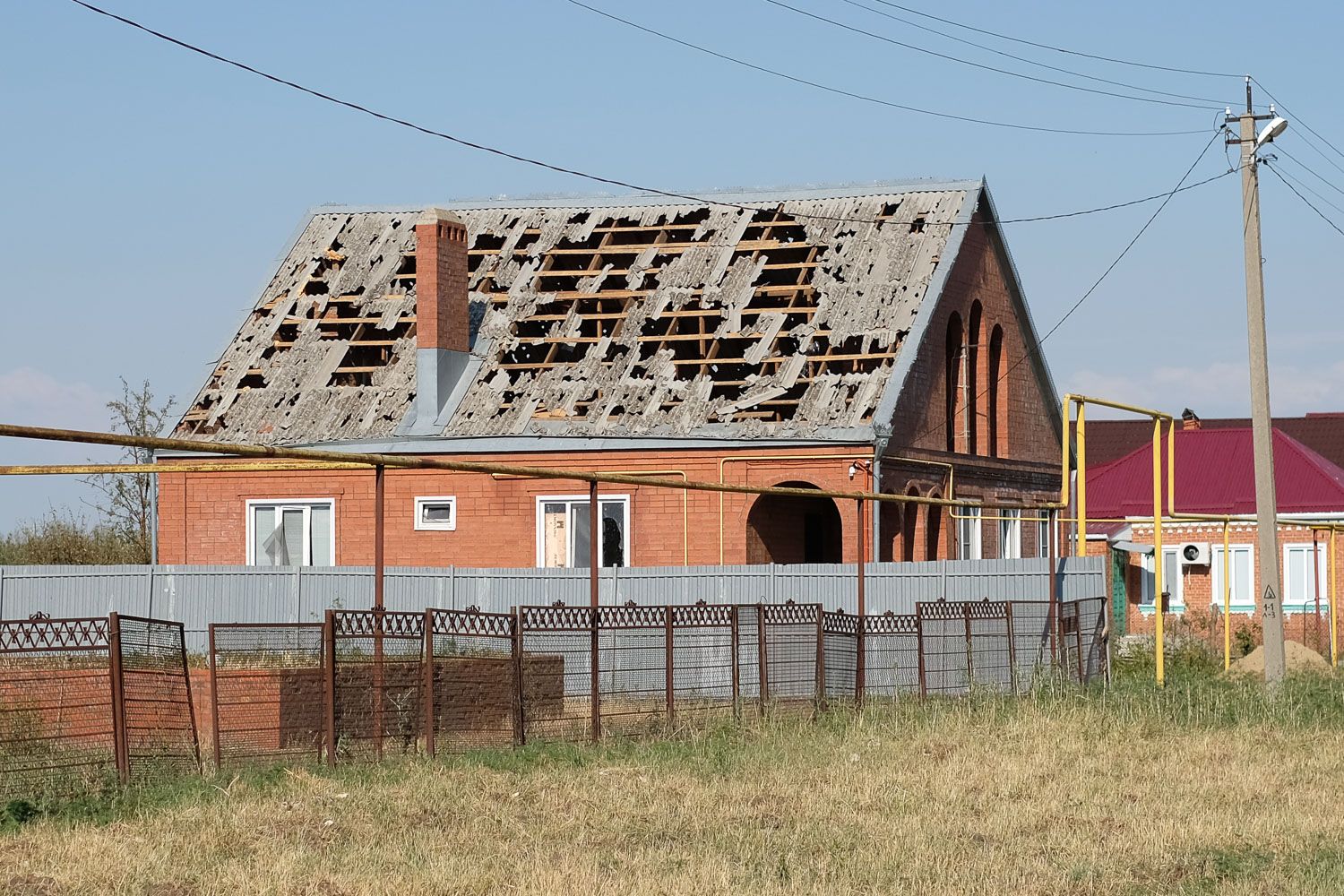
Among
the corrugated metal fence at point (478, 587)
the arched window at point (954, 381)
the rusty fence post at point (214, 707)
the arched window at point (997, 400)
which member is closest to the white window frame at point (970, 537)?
the arched window at point (954, 381)

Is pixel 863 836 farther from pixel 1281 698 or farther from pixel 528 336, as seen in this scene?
pixel 528 336

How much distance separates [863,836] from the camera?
11703 millimetres

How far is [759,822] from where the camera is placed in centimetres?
1231

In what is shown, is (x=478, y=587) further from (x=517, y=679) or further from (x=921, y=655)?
(x=517, y=679)

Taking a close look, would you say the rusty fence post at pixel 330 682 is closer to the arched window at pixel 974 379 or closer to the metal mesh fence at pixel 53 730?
the metal mesh fence at pixel 53 730

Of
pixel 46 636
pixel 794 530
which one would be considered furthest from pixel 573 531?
pixel 46 636

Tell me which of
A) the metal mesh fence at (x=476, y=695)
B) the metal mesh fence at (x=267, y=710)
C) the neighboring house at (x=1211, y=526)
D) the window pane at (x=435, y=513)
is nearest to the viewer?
the metal mesh fence at (x=267, y=710)

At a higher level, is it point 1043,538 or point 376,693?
point 1043,538

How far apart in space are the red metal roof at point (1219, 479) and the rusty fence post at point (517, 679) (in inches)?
1152

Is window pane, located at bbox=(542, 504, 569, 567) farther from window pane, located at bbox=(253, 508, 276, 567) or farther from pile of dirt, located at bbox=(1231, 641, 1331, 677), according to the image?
pile of dirt, located at bbox=(1231, 641, 1331, 677)

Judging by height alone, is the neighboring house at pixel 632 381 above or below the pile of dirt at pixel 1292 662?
above

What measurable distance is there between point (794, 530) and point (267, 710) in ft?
52.2

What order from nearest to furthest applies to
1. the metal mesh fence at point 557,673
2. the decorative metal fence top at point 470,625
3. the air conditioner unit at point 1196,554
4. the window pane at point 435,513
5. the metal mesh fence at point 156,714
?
the metal mesh fence at point 156,714 → the decorative metal fence top at point 470,625 → the metal mesh fence at point 557,673 → the window pane at point 435,513 → the air conditioner unit at point 1196,554

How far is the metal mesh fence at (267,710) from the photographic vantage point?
14242 millimetres
